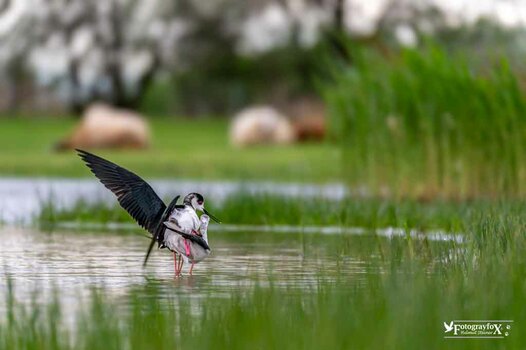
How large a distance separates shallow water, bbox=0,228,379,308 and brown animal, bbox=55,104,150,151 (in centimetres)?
2067

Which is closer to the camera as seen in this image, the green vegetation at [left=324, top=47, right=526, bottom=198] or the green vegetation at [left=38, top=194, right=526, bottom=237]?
the green vegetation at [left=38, top=194, right=526, bottom=237]

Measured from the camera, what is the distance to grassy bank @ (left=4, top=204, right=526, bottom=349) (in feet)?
19.7

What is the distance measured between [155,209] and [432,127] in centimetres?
694

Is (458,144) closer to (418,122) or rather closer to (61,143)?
(418,122)

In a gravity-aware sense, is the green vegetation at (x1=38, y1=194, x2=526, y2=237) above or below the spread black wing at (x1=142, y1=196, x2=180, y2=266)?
above

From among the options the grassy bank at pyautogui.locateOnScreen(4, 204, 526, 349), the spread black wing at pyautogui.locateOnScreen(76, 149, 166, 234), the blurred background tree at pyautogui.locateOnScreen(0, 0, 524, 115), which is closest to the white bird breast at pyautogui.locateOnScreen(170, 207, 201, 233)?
the spread black wing at pyautogui.locateOnScreen(76, 149, 166, 234)

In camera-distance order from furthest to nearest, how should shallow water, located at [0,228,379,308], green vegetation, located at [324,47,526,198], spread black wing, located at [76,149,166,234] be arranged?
green vegetation, located at [324,47,526,198], spread black wing, located at [76,149,166,234], shallow water, located at [0,228,379,308]

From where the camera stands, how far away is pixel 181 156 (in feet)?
102

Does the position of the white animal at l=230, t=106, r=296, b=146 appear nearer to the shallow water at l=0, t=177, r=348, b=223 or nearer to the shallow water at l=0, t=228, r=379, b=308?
the shallow water at l=0, t=177, r=348, b=223

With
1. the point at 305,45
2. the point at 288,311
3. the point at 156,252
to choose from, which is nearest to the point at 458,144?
the point at 156,252

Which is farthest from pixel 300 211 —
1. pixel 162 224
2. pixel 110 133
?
pixel 110 133

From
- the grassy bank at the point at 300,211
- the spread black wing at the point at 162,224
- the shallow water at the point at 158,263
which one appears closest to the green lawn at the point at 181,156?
the grassy bank at the point at 300,211

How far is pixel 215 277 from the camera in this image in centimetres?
920

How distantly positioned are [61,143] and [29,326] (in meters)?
A: 27.0
